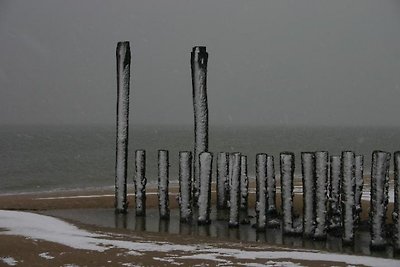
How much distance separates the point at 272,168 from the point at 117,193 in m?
3.59

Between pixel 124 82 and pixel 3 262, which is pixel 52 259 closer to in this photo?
pixel 3 262

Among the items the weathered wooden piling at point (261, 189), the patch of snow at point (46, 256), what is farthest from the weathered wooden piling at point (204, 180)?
the patch of snow at point (46, 256)

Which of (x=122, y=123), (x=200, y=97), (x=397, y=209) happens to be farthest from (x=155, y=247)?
(x=200, y=97)

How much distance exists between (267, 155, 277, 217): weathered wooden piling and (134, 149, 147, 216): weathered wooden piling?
255 cm

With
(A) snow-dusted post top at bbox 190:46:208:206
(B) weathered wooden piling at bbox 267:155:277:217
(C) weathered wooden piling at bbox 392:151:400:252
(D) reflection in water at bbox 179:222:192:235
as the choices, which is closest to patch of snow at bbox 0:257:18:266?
(D) reflection in water at bbox 179:222:192:235

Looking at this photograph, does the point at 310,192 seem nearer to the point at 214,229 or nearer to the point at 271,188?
the point at 271,188

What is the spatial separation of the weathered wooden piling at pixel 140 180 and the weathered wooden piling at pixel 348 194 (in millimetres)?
4143

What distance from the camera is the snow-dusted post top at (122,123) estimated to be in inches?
477

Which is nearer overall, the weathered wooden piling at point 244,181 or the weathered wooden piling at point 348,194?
the weathered wooden piling at point 348,194

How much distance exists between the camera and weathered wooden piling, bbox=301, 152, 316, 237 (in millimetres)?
9781

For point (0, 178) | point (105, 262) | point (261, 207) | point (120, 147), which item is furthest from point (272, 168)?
point (0, 178)

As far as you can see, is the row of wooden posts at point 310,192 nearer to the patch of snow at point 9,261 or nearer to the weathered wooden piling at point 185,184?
the weathered wooden piling at point 185,184

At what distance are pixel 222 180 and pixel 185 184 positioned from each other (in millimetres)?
1482

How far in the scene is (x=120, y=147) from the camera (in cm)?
1216
